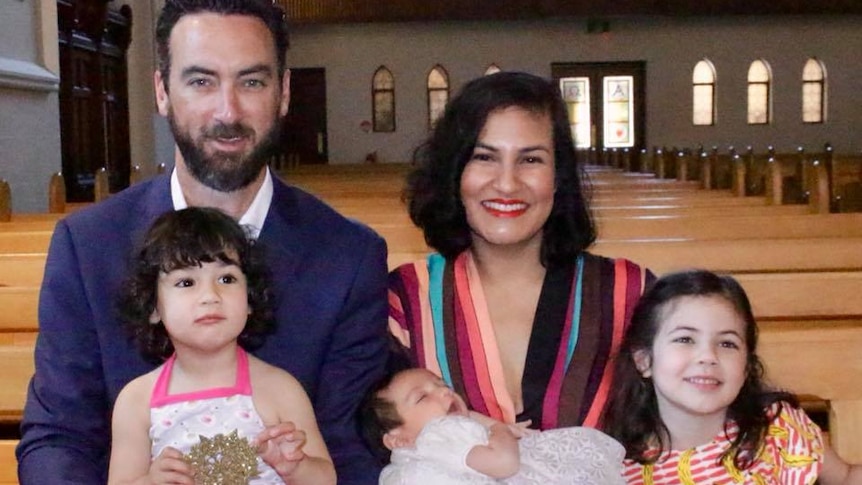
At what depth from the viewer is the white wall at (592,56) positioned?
1897cm

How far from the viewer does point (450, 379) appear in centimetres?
244

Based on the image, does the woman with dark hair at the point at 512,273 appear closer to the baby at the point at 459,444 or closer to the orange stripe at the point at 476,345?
the orange stripe at the point at 476,345

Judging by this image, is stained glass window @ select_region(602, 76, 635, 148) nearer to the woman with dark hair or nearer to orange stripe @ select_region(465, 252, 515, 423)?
the woman with dark hair

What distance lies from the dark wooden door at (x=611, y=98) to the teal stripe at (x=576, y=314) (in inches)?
663

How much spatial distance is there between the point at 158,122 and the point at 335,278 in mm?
9323

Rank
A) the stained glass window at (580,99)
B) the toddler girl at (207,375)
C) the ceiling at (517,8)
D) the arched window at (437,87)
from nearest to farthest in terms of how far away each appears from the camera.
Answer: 1. the toddler girl at (207,375)
2. the ceiling at (517,8)
3. the arched window at (437,87)
4. the stained glass window at (580,99)

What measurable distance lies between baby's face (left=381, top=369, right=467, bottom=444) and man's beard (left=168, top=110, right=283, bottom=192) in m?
0.54

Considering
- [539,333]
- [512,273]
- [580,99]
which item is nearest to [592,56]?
[580,99]

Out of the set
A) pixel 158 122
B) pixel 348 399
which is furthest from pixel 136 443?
pixel 158 122

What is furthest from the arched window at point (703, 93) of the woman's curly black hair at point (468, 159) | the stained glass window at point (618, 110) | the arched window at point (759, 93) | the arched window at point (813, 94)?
the woman's curly black hair at point (468, 159)

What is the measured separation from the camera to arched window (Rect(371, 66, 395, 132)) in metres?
19.2

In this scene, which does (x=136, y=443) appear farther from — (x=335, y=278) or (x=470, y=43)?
(x=470, y=43)

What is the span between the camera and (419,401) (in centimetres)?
224

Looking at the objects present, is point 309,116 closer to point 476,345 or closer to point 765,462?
point 476,345
